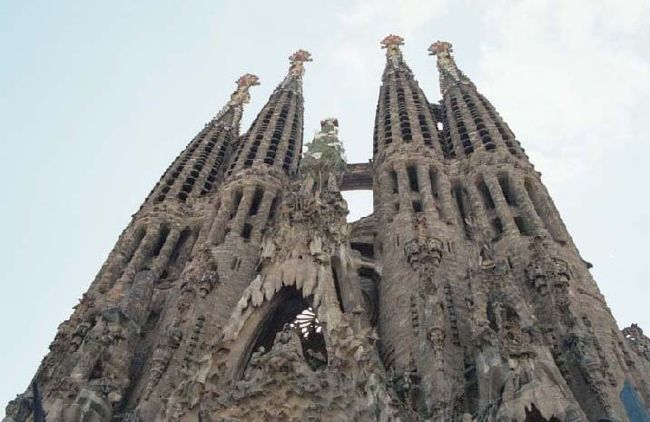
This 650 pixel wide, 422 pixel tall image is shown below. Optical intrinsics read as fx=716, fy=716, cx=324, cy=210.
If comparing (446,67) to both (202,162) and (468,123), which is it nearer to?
(468,123)

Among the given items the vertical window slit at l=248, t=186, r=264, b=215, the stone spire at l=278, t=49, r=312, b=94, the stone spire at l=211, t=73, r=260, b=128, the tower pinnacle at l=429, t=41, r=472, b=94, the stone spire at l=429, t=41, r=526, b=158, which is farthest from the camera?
the stone spire at l=278, t=49, r=312, b=94

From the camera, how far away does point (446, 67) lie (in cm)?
4228

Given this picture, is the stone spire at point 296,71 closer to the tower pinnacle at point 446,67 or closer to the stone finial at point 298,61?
the stone finial at point 298,61

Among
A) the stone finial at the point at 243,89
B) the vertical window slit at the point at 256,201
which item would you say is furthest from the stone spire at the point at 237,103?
the vertical window slit at the point at 256,201

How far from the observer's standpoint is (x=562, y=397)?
1434cm

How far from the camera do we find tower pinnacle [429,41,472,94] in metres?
39.3

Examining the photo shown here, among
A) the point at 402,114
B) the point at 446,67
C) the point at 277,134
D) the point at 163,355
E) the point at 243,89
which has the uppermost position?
the point at 243,89

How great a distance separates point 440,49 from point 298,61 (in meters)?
9.92

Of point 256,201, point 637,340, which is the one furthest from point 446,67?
point 637,340

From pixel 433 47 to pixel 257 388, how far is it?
34.0 m

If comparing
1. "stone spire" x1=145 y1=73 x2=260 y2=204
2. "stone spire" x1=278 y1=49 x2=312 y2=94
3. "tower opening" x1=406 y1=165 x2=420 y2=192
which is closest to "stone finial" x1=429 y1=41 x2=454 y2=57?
"stone spire" x1=278 y1=49 x2=312 y2=94

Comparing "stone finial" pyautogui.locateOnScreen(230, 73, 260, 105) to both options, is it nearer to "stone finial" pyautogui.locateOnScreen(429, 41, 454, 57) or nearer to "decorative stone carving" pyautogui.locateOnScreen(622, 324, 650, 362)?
"stone finial" pyautogui.locateOnScreen(429, 41, 454, 57)

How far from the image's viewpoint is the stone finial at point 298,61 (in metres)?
47.9

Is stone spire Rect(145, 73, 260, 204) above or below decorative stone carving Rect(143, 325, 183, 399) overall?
above
